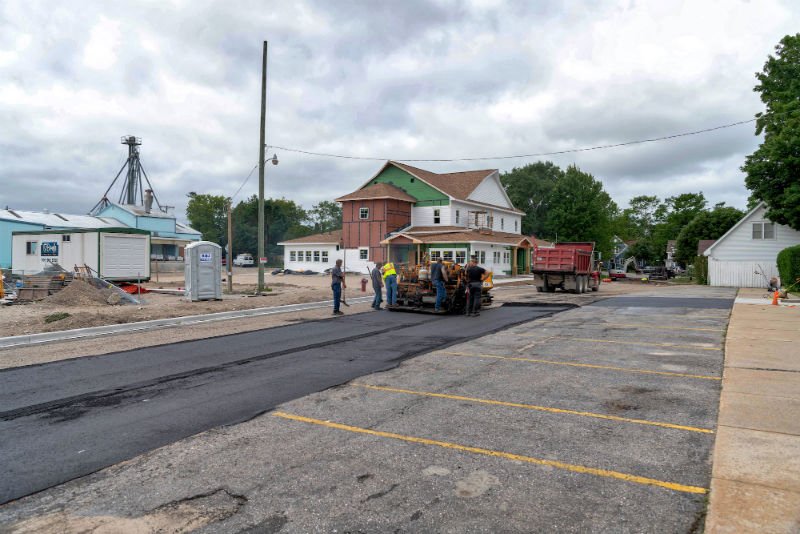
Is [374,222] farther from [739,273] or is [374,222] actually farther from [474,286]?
[474,286]

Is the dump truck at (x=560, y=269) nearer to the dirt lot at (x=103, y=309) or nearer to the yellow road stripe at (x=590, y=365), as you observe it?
the dirt lot at (x=103, y=309)

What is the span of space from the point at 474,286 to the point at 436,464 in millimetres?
12238

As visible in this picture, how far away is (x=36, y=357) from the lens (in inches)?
405

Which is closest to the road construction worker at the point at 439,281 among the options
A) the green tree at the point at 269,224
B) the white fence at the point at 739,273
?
the white fence at the point at 739,273

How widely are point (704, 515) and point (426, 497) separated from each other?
6.32 ft

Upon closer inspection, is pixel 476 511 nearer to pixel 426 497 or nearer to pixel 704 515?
pixel 426 497

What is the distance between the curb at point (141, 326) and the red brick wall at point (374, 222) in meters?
25.9

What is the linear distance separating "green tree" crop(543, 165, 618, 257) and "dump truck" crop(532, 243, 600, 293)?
123ft

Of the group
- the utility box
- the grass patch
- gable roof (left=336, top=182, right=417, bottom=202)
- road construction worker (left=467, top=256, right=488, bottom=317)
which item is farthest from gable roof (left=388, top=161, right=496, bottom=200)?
the grass patch

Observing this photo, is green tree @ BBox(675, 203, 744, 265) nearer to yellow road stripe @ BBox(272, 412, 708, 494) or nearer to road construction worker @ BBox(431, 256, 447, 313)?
road construction worker @ BBox(431, 256, 447, 313)

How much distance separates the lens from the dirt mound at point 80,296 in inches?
739

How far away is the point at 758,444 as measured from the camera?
5148 mm

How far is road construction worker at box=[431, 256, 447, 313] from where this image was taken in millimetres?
16766

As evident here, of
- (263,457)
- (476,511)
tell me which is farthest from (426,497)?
(263,457)
